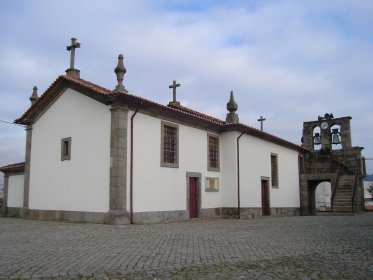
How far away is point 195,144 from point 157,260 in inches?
437

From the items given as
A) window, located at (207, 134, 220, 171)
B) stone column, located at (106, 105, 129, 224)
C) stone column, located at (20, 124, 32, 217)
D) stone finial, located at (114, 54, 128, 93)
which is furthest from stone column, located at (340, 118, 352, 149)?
stone column, located at (20, 124, 32, 217)

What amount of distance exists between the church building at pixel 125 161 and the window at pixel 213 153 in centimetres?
5

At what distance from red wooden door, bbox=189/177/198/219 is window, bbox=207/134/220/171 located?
4.25 ft

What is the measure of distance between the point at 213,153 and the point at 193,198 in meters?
2.73

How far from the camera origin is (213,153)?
18.9 metres

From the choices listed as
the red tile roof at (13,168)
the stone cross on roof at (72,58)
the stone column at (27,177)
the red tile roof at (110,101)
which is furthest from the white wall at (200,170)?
the red tile roof at (13,168)

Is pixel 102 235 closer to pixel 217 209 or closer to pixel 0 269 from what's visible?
pixel 0 269

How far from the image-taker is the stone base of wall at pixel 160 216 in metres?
14.0

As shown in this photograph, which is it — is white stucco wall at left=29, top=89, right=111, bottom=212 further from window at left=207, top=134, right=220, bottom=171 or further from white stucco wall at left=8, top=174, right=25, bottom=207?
window at left=207, top=134, right=220, bottom=171

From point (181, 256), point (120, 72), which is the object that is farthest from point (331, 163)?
point (181, 256)

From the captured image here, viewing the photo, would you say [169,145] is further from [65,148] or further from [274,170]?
[274,170]

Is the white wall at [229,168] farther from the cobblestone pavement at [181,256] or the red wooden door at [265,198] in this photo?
the cobblestone pavement at [181,256]

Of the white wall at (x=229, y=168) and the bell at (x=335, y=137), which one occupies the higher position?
the bell at (x=335, y=137)

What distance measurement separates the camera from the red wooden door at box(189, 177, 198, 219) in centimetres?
1697
